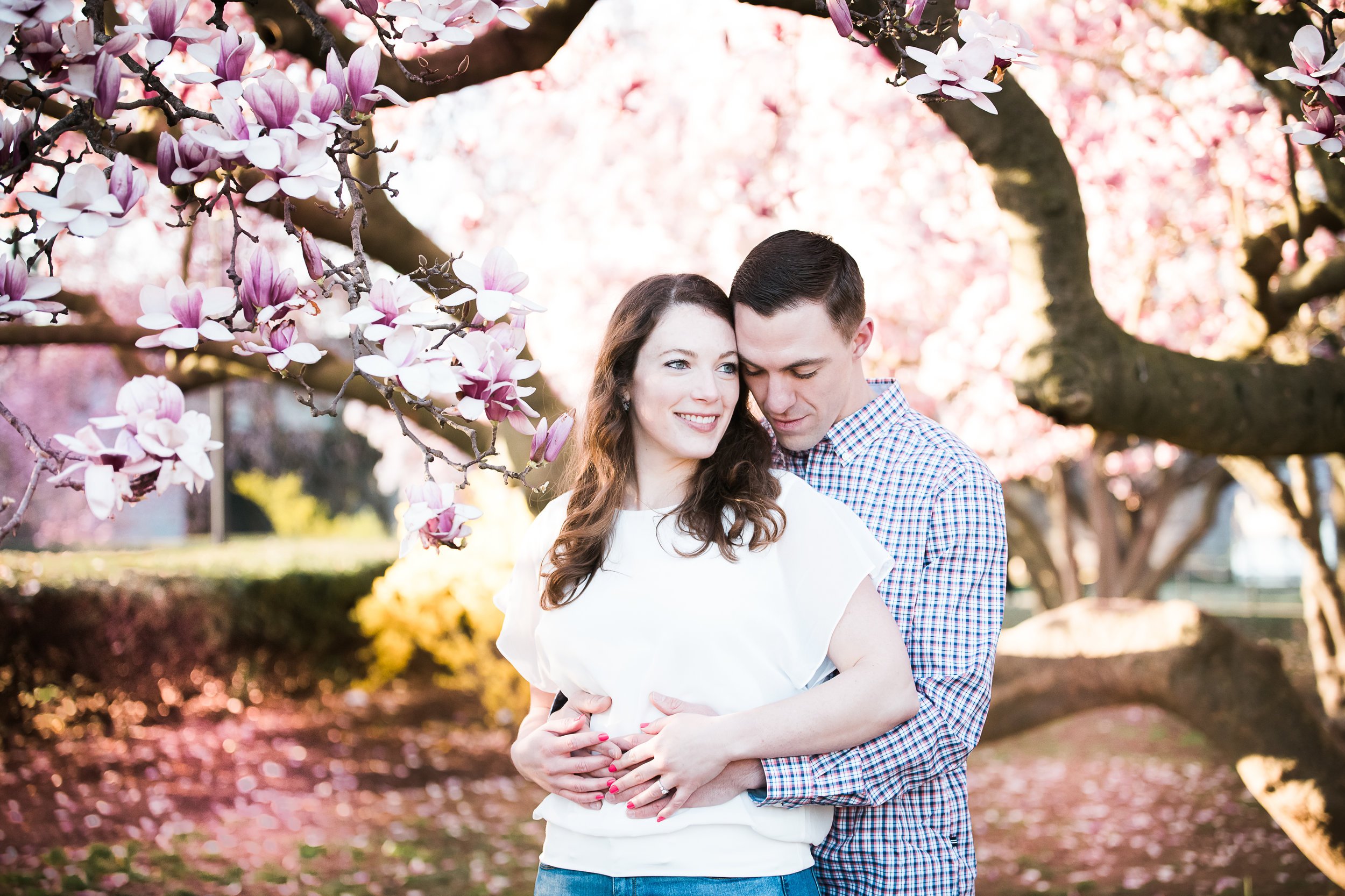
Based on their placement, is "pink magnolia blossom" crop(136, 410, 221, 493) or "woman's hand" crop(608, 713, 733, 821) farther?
"woman's hand" crop(608, 713, 733, 821)

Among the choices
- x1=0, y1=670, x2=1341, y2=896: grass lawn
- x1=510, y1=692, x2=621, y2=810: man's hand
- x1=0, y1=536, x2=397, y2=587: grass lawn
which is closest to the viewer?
x1=510, y1=692, x2=621, y2=810: man's hand

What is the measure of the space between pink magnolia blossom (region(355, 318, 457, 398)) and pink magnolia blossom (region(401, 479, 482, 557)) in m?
0.29

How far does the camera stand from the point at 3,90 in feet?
4.00

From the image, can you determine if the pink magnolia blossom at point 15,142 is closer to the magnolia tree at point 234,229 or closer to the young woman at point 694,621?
the magnolia tree at point 234,229

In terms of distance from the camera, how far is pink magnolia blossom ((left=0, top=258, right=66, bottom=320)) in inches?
47.3

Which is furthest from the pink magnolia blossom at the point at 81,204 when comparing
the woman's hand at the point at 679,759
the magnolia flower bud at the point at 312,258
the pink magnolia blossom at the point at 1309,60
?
the pink magnolia blossom at the point at 1309,60

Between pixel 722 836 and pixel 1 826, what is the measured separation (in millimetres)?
5368

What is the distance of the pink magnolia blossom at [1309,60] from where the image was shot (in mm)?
1563

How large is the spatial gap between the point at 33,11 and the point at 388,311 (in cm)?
45

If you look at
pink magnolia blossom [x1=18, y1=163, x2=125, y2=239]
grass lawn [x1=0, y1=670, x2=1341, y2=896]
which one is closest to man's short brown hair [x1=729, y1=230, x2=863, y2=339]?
pink magnolia blossom [x1=18, y1=163, x2=125, y2=239]

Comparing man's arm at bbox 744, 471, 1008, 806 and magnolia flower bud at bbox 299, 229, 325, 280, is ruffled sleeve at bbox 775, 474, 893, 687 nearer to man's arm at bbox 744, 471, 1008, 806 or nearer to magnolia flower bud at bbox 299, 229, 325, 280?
man's arm at bbox 744, 471, 1008, 806

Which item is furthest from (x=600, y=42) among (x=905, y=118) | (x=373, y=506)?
(x=373, y=506)

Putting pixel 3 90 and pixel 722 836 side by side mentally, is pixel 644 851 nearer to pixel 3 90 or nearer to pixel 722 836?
pixel 722 836

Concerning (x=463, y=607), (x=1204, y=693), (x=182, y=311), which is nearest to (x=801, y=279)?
(x=182, y=311)
